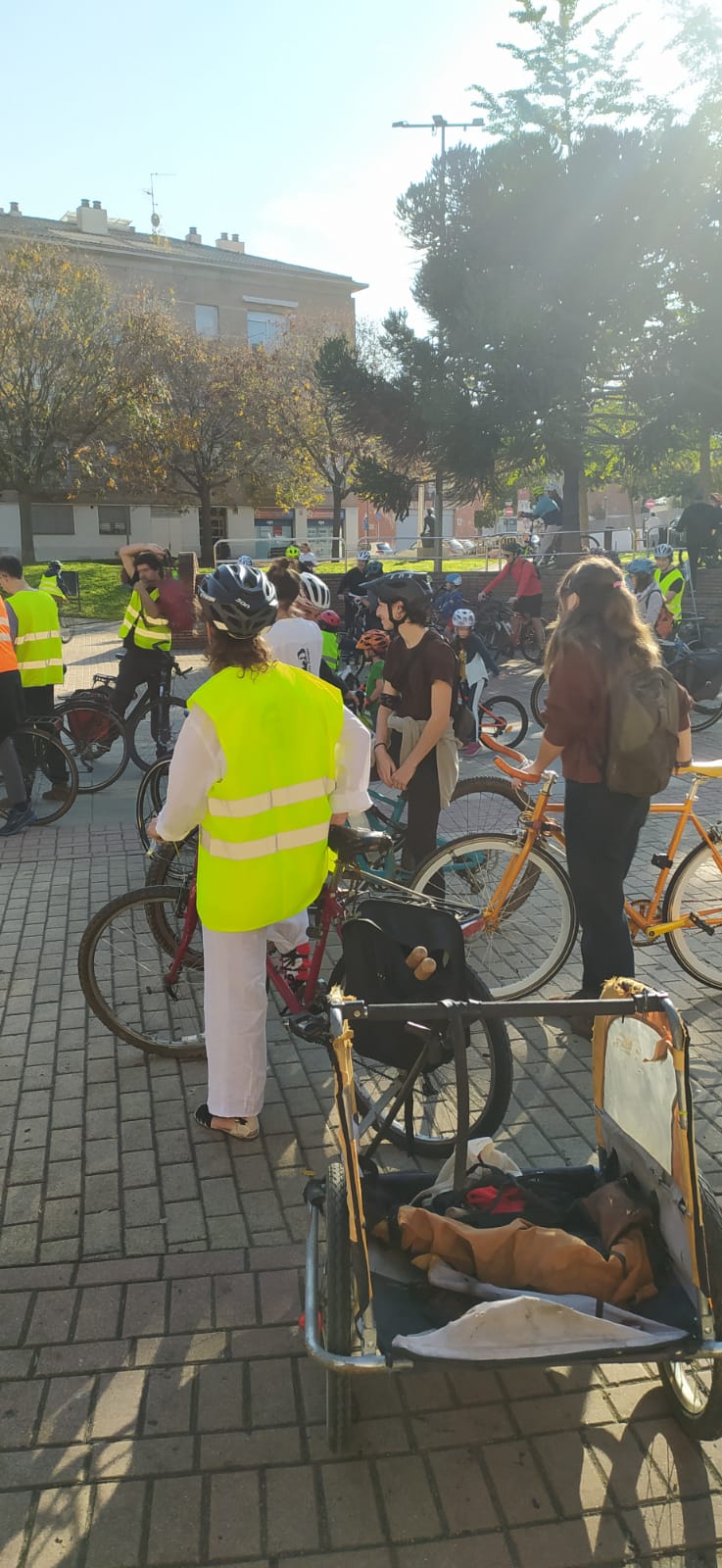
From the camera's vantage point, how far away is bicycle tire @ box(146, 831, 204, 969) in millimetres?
4379

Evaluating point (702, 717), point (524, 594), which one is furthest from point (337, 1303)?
point (524, 594)

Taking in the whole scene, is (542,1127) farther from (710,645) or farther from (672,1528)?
(710,645)

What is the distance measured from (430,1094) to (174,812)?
4.04 ft

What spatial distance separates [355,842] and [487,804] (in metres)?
2.20

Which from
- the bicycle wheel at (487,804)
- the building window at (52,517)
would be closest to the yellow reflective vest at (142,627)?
the bicycle wheel at (487,804)

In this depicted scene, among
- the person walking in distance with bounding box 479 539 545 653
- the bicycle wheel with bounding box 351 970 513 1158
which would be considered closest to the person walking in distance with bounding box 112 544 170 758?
the bicycle wheel with bounding box 351 970 513 1158

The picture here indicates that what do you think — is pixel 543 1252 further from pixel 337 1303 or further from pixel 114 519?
pixel 114 519

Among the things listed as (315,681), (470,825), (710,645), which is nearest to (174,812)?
(315,681)

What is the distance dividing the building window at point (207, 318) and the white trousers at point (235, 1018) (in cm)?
5511

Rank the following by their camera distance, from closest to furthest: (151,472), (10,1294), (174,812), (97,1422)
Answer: (97,1422) → (10,1294) → (174,812) → (151,472)

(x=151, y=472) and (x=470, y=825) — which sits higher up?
(x=151, y=472)

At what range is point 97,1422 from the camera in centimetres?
261

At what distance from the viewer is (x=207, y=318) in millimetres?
53906

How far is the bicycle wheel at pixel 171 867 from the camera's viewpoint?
14.6 feet
